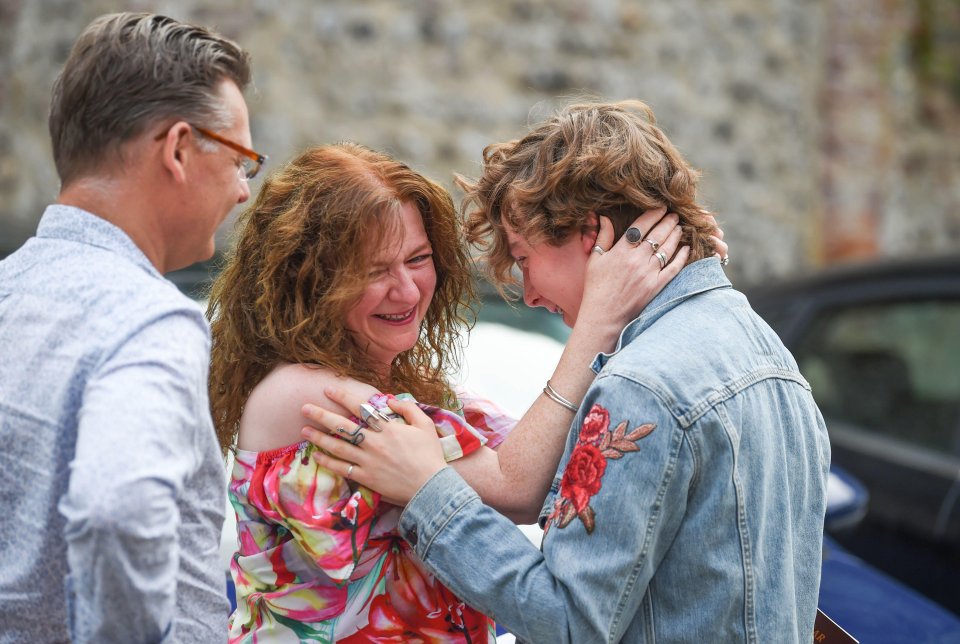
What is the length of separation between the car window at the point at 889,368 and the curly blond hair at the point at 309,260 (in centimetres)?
295

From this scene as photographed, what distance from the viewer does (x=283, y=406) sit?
1.79m

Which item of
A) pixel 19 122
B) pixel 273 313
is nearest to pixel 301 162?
pixel 273 313

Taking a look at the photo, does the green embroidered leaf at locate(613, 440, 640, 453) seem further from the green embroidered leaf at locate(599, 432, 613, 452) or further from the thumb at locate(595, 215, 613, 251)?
the thumb at locate(595, 215, 613, 251)

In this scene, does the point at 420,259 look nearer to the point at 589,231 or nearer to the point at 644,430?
the point at 589,231

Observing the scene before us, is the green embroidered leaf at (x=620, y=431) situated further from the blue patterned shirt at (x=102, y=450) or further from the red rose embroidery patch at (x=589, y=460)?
the blue patterned shirt at (x=102, y=450)

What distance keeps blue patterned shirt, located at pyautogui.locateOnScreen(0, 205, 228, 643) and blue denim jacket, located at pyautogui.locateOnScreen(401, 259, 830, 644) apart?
15.5 inches

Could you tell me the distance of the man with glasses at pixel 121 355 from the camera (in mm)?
1252

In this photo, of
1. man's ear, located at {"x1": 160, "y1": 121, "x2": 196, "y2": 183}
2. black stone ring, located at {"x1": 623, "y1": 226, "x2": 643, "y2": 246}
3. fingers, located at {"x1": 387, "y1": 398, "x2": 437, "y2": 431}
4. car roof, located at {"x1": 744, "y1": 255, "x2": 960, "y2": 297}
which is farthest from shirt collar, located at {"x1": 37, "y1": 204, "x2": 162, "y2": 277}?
car roof, located at {"x1": 744, "y1": 255, "x2": 960, "y2": 297}

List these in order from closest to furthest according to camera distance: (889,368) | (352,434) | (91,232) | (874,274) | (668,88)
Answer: (91,232), (352,434), (874,274), (889,368), (668,88)

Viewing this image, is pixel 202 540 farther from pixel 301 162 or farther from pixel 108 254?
pixel 301 162

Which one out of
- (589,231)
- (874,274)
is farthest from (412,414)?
(874,274)

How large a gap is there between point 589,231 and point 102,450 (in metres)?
0.97

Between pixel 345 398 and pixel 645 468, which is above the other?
pixel 645 468

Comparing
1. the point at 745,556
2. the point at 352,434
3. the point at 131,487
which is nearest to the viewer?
→ the point at 131,487
